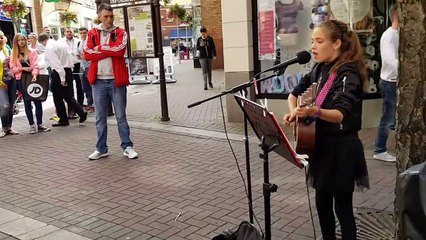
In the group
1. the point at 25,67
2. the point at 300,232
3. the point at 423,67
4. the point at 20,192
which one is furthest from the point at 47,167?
the point at 423,67

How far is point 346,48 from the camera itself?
2943mm

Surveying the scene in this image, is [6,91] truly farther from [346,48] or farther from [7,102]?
[346,48]

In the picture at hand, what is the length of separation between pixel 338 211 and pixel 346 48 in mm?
1098

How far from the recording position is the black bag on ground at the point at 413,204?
5.58 feet

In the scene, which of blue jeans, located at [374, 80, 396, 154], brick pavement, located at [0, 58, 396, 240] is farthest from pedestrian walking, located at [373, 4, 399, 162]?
brick pavement, located at [0, 58, 396, 240]

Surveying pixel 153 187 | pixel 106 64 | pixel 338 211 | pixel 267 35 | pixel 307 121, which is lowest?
pixel 153 187

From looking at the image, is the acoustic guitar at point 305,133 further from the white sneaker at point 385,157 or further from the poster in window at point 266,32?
the poster in window at point 266,32

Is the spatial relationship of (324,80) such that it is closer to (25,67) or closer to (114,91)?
(114,91)

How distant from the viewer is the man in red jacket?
20.4 ft

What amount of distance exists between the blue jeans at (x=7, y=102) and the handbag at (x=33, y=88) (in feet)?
0.94

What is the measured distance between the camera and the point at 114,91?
6.37 m

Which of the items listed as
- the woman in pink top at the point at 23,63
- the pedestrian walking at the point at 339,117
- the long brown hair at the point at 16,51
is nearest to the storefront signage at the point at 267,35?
the woman in pink top at the point at 23,63

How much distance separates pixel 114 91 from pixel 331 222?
3956 millimetres

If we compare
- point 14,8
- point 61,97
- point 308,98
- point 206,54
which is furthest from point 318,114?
point 14,8
